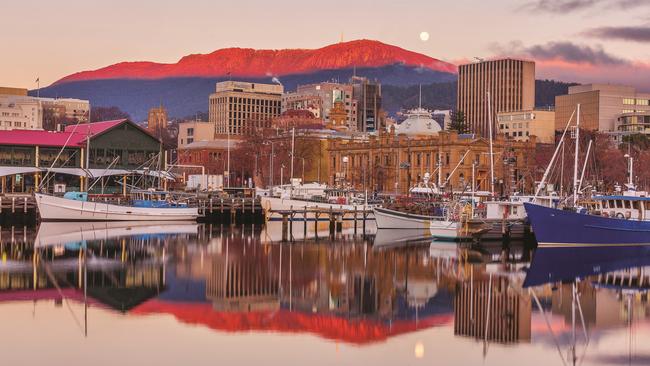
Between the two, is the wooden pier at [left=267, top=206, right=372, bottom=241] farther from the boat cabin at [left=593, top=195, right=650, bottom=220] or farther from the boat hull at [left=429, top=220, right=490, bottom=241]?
the boat cabin at [left=593, top=195, right=650, bottom=220]

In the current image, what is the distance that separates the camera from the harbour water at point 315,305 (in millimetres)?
34219

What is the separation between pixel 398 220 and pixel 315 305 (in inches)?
1797

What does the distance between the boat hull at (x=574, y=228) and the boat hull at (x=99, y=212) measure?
141 feet

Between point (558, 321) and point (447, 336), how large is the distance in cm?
616

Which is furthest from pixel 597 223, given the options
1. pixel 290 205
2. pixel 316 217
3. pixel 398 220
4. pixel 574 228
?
pixel 290 205

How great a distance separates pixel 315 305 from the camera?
4375 cm

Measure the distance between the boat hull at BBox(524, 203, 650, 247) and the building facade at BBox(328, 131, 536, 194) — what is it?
185ft

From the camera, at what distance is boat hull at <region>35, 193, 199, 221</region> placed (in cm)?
9781

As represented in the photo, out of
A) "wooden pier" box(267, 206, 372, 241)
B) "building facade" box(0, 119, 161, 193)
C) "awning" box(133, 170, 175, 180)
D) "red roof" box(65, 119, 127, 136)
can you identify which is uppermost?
"red roof" box(65, 119, 127, 136)

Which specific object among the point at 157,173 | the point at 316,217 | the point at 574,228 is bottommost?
the point at 316,217

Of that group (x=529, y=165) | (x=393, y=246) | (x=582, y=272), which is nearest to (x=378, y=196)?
(x=529, y=165)

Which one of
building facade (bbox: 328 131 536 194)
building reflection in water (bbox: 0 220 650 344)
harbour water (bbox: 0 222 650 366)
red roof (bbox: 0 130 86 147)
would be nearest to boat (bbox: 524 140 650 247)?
harbour water (bbox: 0 222 650 366)

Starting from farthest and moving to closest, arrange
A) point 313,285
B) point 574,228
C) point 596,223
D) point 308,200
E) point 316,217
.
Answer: point 308,200
point 316,217
point 596,223
point 574,228
point 313,285

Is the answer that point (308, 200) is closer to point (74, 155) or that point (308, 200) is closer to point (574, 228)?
point (74, 155)
